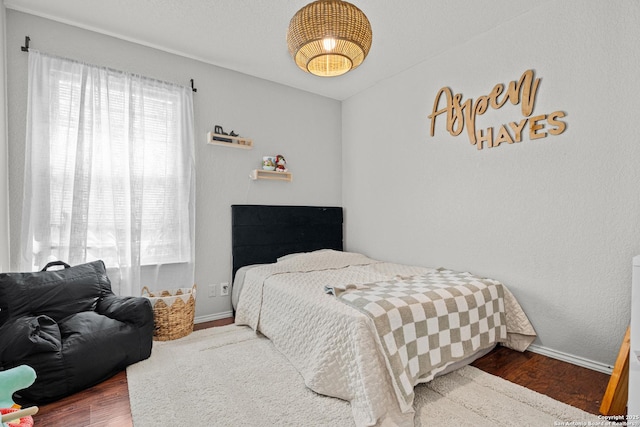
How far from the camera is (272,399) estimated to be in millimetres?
1695

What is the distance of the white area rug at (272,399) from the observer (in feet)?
5.00

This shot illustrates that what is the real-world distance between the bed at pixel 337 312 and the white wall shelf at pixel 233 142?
596 millimetres

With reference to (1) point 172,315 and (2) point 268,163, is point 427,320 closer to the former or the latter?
(1) point 172,315

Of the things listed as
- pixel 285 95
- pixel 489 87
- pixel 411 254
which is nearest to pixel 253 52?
pixel 285 95

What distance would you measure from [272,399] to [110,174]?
2087 millimetres

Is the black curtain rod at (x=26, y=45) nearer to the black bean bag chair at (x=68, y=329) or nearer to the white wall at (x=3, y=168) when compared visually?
the white wall at (x=3, y=168)

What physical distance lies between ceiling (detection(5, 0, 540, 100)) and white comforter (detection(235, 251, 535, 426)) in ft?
6.31

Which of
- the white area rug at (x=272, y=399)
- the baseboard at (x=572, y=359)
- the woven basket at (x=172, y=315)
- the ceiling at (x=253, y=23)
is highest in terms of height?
the ceiling at (x=253, y=23)

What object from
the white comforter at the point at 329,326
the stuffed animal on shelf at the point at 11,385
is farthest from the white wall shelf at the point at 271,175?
the stuffed animal on shelf at the point at 11,385

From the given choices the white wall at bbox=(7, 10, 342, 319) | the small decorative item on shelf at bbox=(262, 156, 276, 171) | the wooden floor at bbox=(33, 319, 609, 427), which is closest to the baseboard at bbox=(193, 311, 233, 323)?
the white wall at bbox=(7, 10, 342, 319)

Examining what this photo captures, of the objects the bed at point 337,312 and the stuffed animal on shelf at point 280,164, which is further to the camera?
the stuffed animal on shelf at point 280,164

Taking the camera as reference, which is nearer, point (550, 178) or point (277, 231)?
point (550, 178)

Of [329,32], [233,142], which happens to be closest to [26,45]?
[233,142]

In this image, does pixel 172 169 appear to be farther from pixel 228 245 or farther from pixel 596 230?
pixel 596 230
